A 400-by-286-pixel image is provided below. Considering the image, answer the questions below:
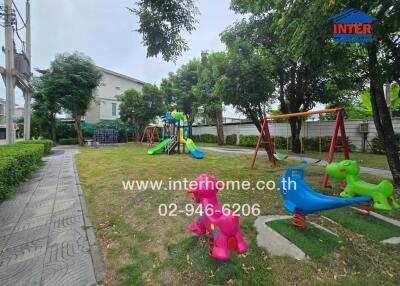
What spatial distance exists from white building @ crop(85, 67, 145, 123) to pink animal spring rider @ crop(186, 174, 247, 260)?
27560 mm

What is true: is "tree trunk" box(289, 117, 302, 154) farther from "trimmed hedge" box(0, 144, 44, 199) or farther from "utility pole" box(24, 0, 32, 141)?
"utility pole" box(24, 0, 32, 141)

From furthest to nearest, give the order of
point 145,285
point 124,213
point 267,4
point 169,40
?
point 267,4 → point 169,40 → point 124,213 → point 145,285

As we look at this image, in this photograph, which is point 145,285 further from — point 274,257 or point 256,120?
point 256,120

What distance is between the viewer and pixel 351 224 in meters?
3.45

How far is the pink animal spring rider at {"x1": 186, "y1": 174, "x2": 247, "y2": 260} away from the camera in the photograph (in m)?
2.43

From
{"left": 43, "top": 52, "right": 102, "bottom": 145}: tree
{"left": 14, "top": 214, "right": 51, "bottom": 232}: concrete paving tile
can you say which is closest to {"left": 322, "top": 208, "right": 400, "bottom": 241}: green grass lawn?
{"left": 14, "top": 214, "right": 51, "bottom": 232}: concrete paving tile

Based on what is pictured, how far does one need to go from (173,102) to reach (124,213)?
68.2ft

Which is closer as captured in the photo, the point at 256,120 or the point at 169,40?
the point at 169,40

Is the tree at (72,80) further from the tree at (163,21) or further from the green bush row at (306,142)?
the tree at (163,21)

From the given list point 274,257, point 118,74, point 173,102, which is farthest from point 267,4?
point 118,74

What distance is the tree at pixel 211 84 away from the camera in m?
8.62

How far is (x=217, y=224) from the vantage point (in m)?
2.48

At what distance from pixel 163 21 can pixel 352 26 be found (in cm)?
378

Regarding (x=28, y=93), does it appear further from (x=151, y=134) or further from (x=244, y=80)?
(x=244, y=80)
